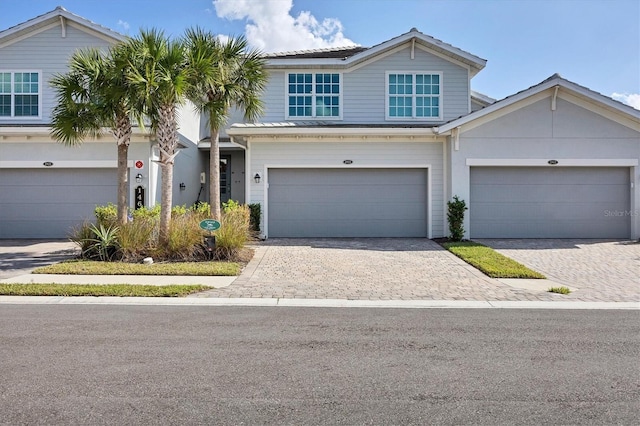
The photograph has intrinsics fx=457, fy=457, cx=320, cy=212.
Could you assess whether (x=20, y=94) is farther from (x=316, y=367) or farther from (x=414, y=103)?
(x=316, y=367)

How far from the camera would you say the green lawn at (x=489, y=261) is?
9703 millimetres

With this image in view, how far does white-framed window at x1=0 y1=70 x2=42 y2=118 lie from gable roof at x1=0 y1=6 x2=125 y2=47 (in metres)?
1.30

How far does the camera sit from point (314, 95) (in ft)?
57.4

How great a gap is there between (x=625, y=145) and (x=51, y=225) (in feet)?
64.3

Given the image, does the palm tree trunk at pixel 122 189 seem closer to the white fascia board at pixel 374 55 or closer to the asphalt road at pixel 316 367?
the asphalt road at pixel 316 367

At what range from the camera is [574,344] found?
5305 millimetres

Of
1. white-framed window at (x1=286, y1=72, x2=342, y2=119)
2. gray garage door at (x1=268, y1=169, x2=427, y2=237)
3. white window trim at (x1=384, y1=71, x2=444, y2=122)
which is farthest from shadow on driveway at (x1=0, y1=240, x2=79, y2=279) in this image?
white window trim at (x1=384, y1=71, x2=444, y2=122)

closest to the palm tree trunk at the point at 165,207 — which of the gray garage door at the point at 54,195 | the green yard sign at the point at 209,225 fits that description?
the green yard sign at the point at 209,225

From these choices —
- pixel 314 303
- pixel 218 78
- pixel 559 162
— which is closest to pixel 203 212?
pixel 218 78

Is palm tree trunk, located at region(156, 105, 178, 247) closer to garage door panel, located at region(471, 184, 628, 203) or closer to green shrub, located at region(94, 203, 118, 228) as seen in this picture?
green shrub, located at region(94, 203, 118, 228)

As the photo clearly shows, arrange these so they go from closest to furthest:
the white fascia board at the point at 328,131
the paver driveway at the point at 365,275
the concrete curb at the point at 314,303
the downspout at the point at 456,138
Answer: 1. the concrete curb at the point at 314,303
2. the paver driveway at the point at 365,275
3. the downspout at the point at 456,138
4. the white fascia board at the point at 328,131

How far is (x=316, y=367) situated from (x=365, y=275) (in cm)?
538

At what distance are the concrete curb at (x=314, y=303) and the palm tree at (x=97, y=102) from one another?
14.8 ft

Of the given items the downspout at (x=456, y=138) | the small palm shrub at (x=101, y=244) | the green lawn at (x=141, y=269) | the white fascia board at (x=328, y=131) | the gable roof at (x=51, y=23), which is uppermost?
the gable roof at (x=51, y=23)
